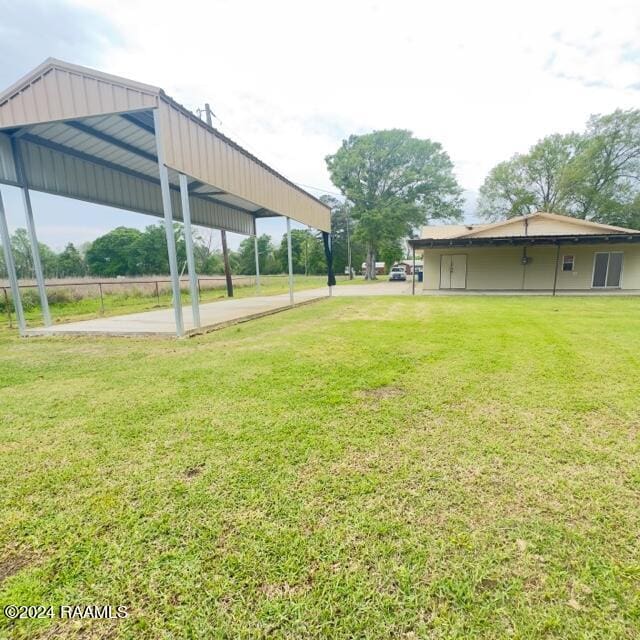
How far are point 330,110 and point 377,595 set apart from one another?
1078 inches

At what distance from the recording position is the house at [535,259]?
Result: 15.6 meters

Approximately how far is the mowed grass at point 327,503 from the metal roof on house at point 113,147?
15.1ft

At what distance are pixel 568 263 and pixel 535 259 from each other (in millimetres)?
1496

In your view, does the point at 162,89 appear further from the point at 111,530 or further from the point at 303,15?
the point at 111,530

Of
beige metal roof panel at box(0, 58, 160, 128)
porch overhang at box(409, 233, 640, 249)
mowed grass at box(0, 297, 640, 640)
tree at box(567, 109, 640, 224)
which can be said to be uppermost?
tree at box(567, 109, 640, 224)

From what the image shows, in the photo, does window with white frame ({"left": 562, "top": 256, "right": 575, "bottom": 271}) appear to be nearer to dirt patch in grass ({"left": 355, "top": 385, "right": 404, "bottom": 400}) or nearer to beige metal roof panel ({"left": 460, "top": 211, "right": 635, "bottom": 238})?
beige metal roof panel ({"left": 460, "top": 211, "right": 635, "bottom": 238})

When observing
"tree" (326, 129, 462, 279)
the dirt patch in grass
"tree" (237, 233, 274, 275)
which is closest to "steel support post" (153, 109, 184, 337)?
the dirt patch in grass

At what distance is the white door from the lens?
17.9 m

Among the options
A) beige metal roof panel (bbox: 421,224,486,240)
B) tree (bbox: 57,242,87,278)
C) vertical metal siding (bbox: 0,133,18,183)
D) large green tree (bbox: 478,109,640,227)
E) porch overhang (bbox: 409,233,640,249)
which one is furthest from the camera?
tree (bbox: 57,242,87,278)

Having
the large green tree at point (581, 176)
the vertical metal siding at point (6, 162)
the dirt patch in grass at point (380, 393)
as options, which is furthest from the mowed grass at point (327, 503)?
the large green tree at point (581, 176)

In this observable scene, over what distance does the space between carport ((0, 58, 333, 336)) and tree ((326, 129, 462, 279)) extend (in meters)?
19.5

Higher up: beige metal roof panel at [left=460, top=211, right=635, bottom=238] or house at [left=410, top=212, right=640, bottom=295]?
beige metal roof panel at [left=460, top=211, right=635, bottom=238]

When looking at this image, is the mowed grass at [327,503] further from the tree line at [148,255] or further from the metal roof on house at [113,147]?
the tree line at [148,255]

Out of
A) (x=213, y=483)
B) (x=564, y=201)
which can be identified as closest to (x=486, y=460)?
(x=213, y=483)
